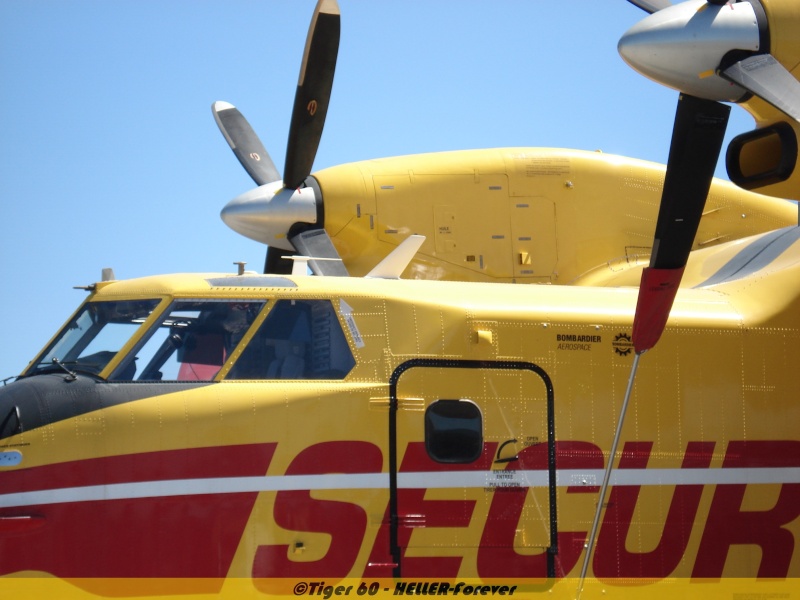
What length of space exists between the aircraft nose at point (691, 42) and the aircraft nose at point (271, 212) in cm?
673

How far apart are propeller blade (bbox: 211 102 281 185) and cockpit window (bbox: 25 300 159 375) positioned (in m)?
6.21

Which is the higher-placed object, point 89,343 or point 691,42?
point 691,42

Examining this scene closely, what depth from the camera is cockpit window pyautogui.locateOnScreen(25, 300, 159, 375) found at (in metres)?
8.31

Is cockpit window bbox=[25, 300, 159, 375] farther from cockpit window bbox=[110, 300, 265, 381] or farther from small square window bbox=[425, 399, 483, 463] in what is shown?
small square window bbox=[425, 399, 483, 463]

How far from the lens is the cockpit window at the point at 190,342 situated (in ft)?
26.8

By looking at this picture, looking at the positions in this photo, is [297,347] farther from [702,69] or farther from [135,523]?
[702,69]

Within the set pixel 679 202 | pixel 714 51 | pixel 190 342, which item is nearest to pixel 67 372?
pixel 190 342

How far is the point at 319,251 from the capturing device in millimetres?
13070

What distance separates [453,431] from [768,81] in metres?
3.49

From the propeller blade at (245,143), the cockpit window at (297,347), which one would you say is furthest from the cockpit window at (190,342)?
the propeller blade at (245,143)

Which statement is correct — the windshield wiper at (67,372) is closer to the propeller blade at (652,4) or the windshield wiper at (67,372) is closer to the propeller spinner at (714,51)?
the propeller spinner at (714,51)

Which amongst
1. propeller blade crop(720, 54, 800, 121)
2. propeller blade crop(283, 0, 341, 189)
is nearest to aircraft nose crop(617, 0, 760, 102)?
propeller blade crop(720, 54, 800, 121)

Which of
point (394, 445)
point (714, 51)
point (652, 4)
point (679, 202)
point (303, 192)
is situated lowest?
point (394, 445)

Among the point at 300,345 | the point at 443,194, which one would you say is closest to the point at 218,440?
the point at 300,345
